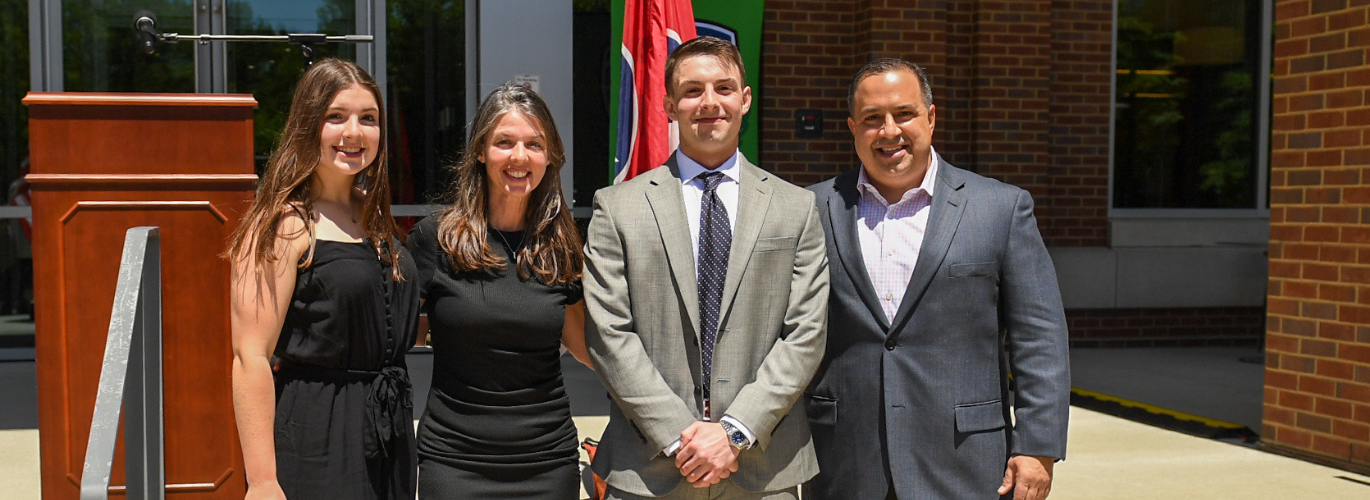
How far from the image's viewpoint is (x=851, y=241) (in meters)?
2.62

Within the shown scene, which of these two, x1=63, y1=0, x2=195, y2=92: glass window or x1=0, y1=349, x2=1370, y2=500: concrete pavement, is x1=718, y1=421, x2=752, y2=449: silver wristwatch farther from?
x1=63, y1=0, x2=195, y2=92: glass window

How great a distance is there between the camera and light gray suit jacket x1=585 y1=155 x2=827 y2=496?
241cm

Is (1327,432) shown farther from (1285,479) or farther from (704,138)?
(704,138)

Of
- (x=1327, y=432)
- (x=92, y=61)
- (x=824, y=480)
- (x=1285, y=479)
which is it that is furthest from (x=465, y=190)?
(x=92, y=61)

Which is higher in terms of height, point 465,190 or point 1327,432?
point 465,190

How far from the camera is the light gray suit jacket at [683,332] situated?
Result: 95.0 inches

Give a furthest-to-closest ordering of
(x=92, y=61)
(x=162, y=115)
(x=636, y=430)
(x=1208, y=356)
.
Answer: (x=1208, y=356) → (x=92, y=61) → (x=162, y=115) → (x=636, y=430)

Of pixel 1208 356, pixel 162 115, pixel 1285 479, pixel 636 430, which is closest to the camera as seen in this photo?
pixel 636 430

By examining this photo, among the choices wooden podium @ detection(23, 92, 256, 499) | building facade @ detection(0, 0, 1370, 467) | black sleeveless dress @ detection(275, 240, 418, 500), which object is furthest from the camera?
building facade @ detection(0, 0, 1370, 467)

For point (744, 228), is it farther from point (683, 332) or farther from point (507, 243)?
point (507, 243)

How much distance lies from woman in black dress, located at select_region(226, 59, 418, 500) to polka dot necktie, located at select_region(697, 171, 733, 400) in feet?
2.15

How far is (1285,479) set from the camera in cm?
501

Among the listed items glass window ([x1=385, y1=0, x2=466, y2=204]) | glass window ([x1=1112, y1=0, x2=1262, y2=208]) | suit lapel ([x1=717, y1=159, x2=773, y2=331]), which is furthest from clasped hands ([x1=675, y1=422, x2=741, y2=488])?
glass window ([x1=1112, y1=0, x2=1262, y2=208])

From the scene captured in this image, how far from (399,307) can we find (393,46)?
6095 mm
